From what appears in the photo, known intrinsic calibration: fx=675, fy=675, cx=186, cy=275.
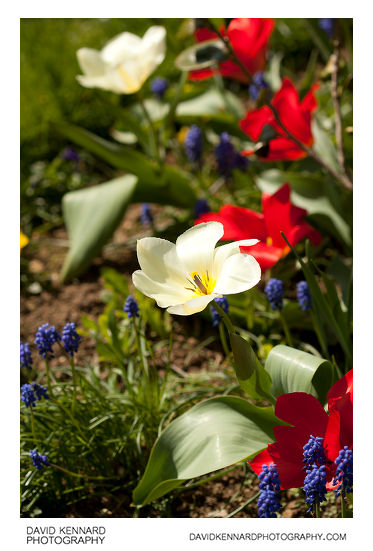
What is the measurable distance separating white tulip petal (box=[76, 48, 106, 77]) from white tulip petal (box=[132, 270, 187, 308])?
0.89m

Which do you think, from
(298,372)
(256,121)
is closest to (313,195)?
(256,121)

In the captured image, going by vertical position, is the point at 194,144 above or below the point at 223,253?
below

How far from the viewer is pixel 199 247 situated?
40.9 inches

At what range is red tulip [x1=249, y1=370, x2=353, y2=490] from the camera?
106cm

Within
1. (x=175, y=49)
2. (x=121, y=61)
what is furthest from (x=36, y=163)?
(x=121, y=61)

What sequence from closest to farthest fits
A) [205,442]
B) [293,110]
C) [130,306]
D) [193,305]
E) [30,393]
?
[193,305] → [205,442] → [30,393] → [130,306] → [293,110]

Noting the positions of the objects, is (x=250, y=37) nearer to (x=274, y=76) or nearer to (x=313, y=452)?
(x=274, y=76)

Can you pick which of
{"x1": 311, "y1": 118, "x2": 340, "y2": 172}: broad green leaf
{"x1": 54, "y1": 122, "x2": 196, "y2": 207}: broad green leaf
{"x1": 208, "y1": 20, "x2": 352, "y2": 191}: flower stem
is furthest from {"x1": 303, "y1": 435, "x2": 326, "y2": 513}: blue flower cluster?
{"x1": 54, "y1": 122, "x2": 196, "y2": 207}: broad green leaf

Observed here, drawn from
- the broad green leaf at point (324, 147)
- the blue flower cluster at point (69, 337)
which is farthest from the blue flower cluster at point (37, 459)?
the broad green leaf at point (324, 147)

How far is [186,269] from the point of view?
A: 1039mm

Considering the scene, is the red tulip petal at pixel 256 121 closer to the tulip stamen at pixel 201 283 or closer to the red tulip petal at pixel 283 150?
the red tulip petal at pixel 283 150

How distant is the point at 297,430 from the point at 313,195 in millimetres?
850

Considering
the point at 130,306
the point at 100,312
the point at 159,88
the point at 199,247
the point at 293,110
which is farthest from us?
the point at 159,88
